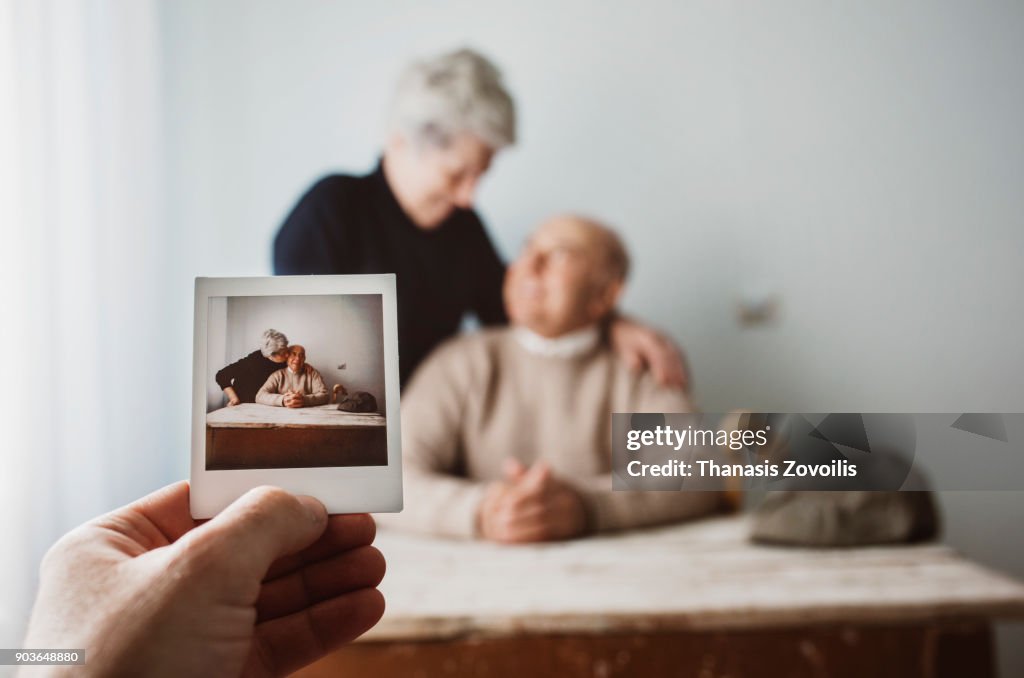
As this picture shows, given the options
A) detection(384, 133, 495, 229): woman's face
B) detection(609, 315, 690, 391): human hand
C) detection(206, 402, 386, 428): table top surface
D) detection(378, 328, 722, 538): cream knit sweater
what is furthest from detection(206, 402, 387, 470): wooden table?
detection(384, 133, 495, 229): woman's face

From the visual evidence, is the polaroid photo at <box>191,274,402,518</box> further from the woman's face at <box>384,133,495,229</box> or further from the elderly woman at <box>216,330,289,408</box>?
the woman's face at <box>384,133,495,229</box>

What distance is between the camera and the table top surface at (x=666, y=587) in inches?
38.7

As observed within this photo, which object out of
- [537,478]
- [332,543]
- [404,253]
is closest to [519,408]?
[537,478]

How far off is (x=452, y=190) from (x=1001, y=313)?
4.45 ft

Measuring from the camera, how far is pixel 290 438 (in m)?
0.56

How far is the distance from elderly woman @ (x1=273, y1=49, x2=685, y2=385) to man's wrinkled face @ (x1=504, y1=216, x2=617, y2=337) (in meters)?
0.12

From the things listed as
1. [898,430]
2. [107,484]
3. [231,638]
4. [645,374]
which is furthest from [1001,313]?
[107,484]

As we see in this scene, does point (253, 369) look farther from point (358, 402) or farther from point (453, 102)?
point (453, 102)

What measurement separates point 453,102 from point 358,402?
3.79ft

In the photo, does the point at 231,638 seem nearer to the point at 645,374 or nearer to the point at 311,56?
the point at 645,374

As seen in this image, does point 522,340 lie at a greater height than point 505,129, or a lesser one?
lesser

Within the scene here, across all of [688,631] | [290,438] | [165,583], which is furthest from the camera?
[688,631]

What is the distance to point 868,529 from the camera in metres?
1.28

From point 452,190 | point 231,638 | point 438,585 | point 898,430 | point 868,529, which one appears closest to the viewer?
point 231,638
